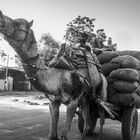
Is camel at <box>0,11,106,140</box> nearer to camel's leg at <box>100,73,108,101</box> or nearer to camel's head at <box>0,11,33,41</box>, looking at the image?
camel's head at <box>0,11,33,41</box>

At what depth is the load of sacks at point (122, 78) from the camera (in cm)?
713

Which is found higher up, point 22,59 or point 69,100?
point 22,59

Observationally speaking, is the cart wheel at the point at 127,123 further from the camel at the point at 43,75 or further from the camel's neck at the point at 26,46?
the camel's neck at the point at 26,46

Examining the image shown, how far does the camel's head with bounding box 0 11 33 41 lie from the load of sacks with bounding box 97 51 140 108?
3176mm

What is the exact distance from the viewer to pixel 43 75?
591cm

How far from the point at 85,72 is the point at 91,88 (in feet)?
1.43

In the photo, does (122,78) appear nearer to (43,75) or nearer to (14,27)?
(43,75)

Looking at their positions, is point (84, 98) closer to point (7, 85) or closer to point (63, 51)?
point (63, 51)

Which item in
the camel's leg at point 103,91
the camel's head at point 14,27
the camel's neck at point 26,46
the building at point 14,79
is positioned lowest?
the building at point 14,79

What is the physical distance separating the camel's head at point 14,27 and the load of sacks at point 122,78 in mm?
Answer: 3176

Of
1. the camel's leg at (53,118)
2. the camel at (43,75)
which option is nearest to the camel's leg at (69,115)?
the camel at (43,75)

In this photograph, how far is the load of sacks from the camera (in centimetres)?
713

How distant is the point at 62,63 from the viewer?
20.5 ft

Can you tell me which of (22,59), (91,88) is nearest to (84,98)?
(91,88)
